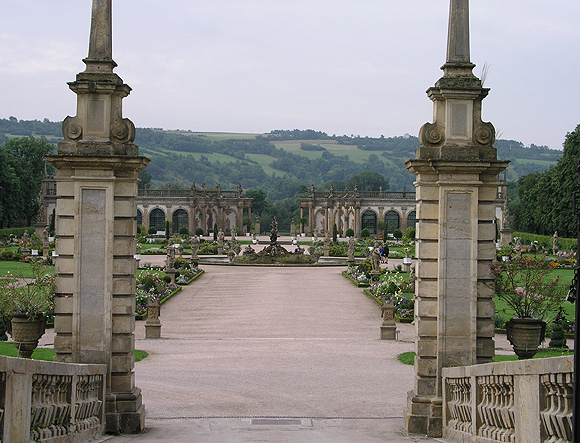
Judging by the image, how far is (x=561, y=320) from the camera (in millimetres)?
19500

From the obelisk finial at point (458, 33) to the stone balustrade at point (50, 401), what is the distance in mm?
6529

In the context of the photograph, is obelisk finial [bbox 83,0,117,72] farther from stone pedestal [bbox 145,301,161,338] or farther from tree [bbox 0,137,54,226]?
tree [bbox 0,137,54,226]

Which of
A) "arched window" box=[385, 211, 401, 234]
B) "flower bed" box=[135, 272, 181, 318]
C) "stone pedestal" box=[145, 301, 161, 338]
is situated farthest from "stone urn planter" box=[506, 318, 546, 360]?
"arched window" box=[385, 211, 401, 234]

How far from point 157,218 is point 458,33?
73.8 meters

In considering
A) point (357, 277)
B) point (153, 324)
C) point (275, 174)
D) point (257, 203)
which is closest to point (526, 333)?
point (153, 324)

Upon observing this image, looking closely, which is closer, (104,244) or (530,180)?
(104,244)

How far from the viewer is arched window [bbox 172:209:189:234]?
269 ft

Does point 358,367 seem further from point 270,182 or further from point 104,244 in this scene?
point 270,182

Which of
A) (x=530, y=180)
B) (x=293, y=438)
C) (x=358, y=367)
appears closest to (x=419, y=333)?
(x=293, y=438)

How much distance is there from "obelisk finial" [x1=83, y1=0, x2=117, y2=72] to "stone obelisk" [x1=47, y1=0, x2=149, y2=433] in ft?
0.05

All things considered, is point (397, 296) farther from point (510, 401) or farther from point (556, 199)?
point (556, 199)

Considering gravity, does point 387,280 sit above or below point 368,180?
below

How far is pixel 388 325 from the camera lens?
20.4 metres

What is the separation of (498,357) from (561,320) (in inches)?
164
